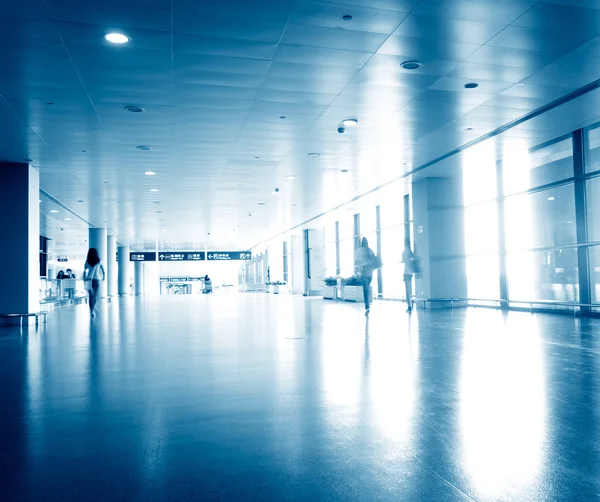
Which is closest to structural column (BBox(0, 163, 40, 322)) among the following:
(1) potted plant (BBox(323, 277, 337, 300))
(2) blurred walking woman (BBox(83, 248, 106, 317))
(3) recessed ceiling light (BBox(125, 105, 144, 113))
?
(2) blurred walking woman (BBox(83, 248, 106, 317))

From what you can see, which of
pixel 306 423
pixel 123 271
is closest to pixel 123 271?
pixel 123 271

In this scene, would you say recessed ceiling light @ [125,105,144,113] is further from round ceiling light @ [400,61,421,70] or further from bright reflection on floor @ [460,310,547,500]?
bright reflection on floor @ [460,310,547,500]

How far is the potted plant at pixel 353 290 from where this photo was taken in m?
21.0

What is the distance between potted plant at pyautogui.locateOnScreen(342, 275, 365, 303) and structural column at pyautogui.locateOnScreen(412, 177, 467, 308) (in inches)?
196

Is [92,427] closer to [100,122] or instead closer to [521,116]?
[100,122]

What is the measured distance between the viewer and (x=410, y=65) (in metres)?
7.41

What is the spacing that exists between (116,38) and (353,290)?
1628cm

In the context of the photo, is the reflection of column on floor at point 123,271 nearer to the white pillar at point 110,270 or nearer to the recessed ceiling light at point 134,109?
the white pillar at point 110,270

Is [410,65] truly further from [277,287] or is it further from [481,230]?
[277,287]

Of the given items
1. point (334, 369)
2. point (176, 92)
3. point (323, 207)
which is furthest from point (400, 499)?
point (323, 207)

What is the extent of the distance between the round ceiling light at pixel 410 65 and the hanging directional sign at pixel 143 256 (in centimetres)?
4296

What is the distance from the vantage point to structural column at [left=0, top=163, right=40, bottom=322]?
12.8 metres

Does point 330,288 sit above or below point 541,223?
below

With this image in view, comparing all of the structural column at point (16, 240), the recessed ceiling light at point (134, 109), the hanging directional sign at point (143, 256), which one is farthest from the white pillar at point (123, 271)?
the recessed ceiling light at point (134, 109)
